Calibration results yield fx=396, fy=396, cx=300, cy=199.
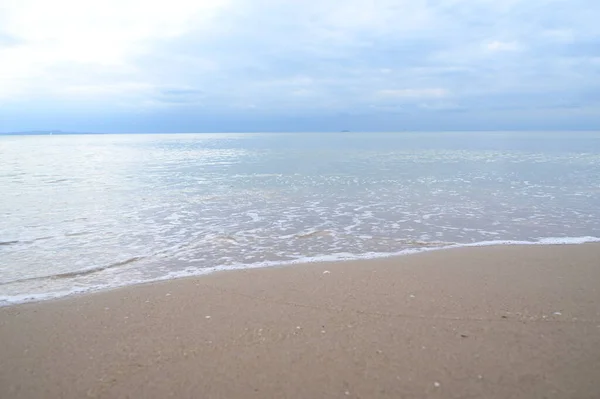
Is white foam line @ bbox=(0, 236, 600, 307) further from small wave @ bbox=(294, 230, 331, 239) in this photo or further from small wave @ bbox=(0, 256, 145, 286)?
small wave @ bbox=(294, 230, 331, 239)

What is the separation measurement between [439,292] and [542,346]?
95.3 inches

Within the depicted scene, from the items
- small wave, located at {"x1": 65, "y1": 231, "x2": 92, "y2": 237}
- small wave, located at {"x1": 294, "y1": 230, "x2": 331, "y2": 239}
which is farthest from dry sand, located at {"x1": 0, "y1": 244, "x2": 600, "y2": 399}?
small wave, located at {"x1": 65, "y1": 231, "x2": 92, "y2": 237}

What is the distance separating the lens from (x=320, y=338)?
604 centimetres

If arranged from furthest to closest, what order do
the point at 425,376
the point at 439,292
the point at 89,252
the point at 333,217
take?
the point at 333,217 < the point at 89,252 < the point at 439,292 < the point at 425,376

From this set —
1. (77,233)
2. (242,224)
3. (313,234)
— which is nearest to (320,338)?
(313,234)

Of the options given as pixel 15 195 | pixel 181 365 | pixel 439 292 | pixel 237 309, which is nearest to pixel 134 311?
pixel 237 309

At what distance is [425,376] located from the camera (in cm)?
498

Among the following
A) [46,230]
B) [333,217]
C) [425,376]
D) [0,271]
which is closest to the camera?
[425,376]

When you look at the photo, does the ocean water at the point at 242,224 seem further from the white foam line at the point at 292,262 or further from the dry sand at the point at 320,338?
the dry sand at the point at 320,338

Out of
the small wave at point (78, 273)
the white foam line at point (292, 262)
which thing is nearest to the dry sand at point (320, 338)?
the white foam line at point (292, 262)

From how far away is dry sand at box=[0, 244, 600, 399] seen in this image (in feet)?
16.0

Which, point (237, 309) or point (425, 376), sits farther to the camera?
point (237, 309)

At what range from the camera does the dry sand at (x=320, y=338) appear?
16.0 feet

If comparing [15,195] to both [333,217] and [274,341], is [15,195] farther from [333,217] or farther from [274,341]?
[274,341]
